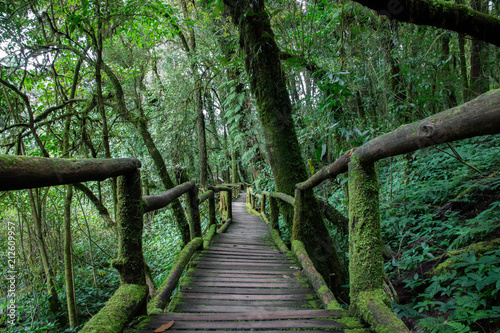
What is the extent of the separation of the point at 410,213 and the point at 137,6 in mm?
6057

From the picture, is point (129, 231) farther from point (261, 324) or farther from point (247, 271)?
point (247, 271)

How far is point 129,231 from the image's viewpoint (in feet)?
5.58

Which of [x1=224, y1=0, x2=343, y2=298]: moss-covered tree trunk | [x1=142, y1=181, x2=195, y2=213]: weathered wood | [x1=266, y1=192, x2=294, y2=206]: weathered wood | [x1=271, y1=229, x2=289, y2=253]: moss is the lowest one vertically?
[x1=271, y1=229, x2=289, y2=253]: moss

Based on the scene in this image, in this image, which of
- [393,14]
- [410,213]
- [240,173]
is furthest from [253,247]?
[240,173]

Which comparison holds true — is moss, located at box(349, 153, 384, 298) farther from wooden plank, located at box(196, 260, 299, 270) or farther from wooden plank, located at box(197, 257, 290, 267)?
wooden plank, located at box(197, 257, 290, 267)

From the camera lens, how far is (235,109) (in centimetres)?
1233

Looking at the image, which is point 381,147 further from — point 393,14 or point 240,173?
point 240,173

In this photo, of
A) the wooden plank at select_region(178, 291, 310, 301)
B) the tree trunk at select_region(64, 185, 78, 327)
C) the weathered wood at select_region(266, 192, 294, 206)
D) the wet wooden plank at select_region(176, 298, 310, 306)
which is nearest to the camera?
the wet wooden plank at select_region(176, 298, 310, 306)

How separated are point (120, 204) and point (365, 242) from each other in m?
1.63

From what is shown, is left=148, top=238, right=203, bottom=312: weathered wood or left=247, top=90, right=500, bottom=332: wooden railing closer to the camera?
left=247, top=90, right=500, bottom=332: wooden railing

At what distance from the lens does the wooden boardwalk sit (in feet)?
5.57

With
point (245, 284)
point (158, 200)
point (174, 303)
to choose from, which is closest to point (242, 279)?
point (245, 284)

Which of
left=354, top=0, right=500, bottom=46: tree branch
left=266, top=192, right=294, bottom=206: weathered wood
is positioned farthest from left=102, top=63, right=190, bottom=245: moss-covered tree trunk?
left=354, top=0, right=500, bottom=46: tree branch

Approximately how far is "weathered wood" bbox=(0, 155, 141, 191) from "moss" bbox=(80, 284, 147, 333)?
0.72 metres
